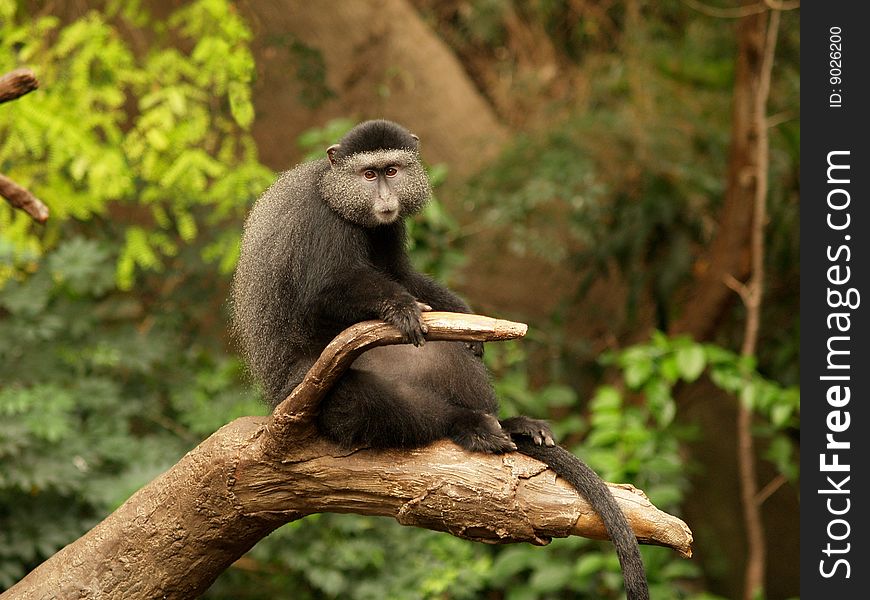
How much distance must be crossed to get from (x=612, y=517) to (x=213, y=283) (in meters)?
4.04

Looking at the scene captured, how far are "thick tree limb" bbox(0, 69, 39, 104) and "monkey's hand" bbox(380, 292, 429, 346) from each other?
1.49m

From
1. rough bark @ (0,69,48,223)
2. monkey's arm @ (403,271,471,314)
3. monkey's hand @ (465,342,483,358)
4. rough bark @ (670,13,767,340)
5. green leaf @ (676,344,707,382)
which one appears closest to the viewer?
rough bark @ (0,69,48,223)

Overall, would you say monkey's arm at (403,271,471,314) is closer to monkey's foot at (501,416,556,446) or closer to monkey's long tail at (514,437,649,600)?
monkey's foot at (501,416,556,446)

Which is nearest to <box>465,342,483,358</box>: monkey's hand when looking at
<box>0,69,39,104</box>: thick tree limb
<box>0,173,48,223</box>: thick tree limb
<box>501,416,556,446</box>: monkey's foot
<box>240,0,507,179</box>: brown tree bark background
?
<box>501,416,556,446</box>: monkey's foot

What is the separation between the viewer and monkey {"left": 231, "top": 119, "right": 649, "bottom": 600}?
3158 mm

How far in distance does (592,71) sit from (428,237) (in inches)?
102

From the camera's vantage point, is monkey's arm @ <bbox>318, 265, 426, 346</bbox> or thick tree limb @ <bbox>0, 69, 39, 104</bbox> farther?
thick tree limb @ <bbox>0, 69, 39, 104</bbox>

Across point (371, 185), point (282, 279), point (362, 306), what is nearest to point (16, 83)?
point (282, 279)

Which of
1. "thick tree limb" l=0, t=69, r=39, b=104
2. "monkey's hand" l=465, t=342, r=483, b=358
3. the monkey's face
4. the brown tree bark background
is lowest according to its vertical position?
"monkey's hand" l=465, t=342, r=483, b=358

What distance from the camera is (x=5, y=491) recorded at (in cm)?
511

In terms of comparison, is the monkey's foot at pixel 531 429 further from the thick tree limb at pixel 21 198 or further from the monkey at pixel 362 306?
the thick tree limb at pixel 21 198

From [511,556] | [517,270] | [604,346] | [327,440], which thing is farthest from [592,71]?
[327,440]

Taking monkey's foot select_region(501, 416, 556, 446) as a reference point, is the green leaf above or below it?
below

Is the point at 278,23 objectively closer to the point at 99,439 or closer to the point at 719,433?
the point at 99,439
